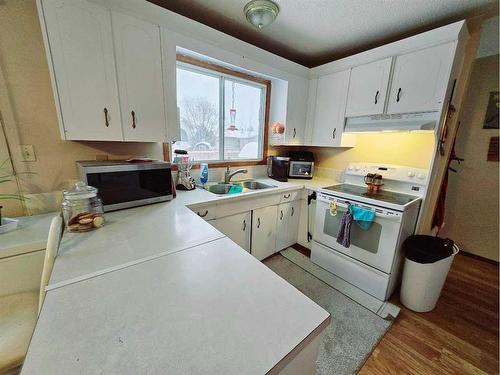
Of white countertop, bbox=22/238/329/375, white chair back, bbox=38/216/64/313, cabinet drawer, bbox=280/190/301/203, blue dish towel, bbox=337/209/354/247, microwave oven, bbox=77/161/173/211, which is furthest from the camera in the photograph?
cabinet drawer, bbox=280/190/301/203

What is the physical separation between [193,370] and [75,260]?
72 cm

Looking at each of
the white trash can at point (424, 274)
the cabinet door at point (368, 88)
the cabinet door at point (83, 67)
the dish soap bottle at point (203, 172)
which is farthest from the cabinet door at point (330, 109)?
the cabinet door at point (83, 67)

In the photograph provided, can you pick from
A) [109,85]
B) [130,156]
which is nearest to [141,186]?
[130,156]

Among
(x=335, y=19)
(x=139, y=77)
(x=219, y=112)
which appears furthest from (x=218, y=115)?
(x=335, y=19)

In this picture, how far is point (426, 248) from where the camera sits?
186 centimetres

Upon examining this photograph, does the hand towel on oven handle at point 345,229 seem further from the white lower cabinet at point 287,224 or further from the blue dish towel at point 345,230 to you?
the white lower cabinet at point 287,224

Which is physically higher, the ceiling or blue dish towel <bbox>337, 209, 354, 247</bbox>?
the ceiling

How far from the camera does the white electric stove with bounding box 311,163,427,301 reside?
170cm

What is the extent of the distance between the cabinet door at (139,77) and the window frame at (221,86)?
392 millimetres

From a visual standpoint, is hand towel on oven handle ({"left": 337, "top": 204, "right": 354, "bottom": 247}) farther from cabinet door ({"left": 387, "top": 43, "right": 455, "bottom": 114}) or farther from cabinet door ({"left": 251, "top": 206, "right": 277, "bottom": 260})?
cabinet door ({"left": 387, "top": 43, "right": 455, "bottom": 114})

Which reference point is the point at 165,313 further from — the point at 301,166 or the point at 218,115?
the point at 301,166

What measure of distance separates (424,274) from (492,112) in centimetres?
213

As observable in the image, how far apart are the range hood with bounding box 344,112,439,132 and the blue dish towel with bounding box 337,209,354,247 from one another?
906 millimetres

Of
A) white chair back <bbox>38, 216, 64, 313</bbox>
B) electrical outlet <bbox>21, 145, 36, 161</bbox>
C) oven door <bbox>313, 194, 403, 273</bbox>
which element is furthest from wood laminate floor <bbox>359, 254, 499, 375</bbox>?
electrical outlet <bbox>21, 145, 36, 161</bbox>
